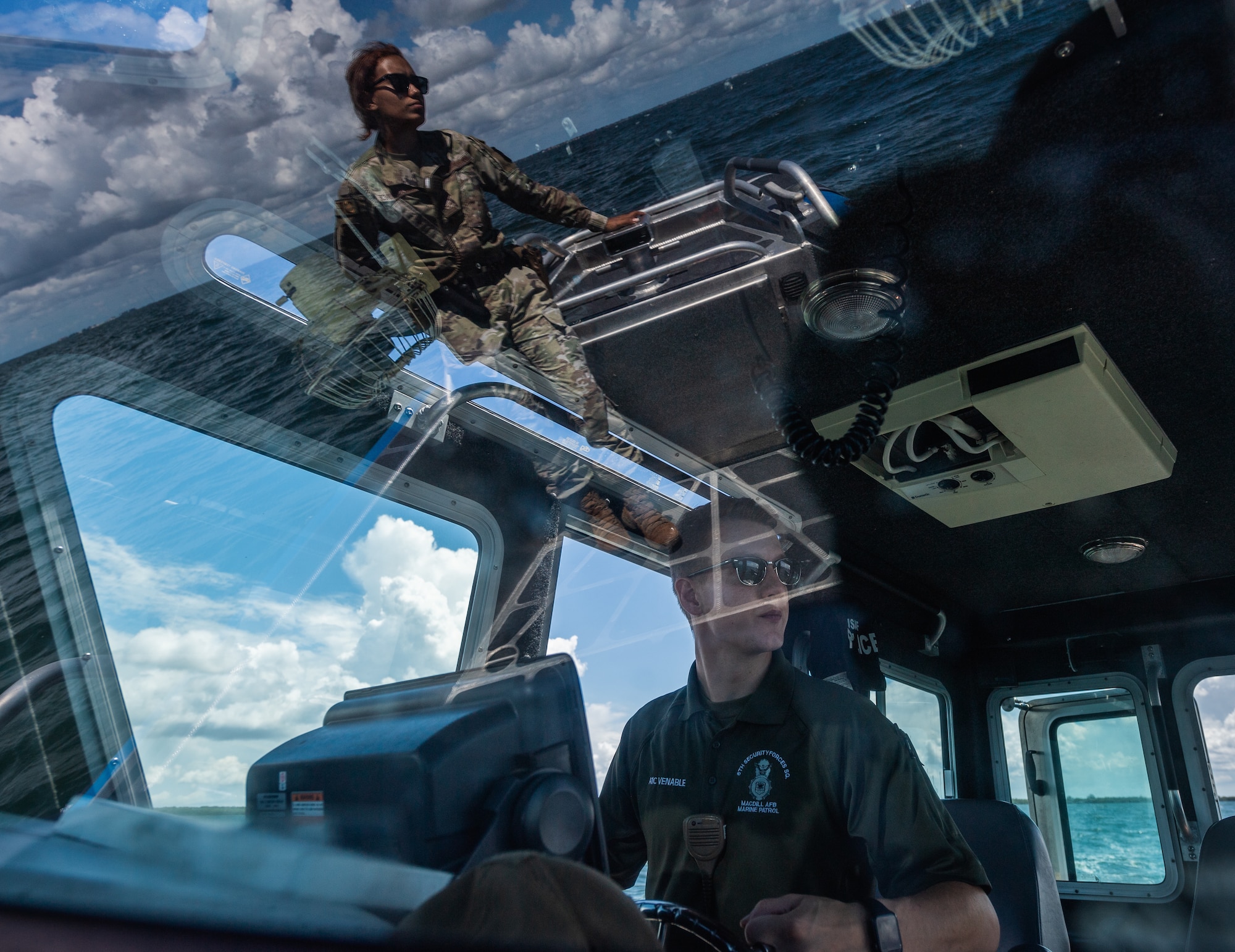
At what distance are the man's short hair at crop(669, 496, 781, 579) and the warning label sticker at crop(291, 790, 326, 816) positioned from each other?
1.39m

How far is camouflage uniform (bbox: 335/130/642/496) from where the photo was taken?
1.23 metres

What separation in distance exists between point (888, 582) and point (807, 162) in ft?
11.9

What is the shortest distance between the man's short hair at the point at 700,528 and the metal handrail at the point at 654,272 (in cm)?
71

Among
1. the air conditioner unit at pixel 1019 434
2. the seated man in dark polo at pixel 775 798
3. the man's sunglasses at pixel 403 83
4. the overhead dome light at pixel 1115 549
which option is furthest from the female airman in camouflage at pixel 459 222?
the overhead dome light at pixel 1115 549

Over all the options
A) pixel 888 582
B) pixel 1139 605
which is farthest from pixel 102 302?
pixel 1139 605

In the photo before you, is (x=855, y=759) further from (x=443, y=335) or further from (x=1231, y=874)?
(x=1231, y=874)

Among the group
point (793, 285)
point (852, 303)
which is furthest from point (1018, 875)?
point (793, 285)

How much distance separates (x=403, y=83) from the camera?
1.02 meters

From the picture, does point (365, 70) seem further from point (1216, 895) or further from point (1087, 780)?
point (1087, 780)

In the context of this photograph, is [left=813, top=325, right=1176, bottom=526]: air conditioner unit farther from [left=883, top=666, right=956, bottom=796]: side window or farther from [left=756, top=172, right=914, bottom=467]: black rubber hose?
[left=883, top=666, right=956, bottom=796]: side window

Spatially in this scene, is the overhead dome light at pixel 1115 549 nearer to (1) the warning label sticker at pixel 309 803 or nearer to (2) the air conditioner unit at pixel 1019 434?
(2) the air conditioner unit at pixel 1019 434

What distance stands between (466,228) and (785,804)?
1.36 m

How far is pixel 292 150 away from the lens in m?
1.07

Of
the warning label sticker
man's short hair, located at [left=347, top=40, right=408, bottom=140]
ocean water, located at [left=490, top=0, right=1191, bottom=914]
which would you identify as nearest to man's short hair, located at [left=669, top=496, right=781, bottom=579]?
ocean water, located at [left=490, top=0, right=1191, bottom=914]
